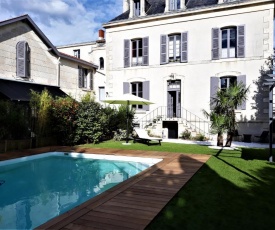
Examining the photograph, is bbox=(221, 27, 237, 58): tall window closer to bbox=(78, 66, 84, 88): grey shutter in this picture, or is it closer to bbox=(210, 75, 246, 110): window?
bbox=(210, 75, 246, 110): window

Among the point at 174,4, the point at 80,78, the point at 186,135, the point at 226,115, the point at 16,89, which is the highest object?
the point at 174,4

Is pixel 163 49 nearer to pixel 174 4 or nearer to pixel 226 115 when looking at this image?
pixel 174 4

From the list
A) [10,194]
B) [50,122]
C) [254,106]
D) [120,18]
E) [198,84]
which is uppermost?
[120,18]

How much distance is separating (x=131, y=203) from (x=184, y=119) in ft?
44.3

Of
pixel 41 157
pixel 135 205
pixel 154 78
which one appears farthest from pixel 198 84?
pixel 135 205

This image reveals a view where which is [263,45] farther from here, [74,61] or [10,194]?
[10,194]

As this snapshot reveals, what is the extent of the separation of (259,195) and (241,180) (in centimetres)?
112

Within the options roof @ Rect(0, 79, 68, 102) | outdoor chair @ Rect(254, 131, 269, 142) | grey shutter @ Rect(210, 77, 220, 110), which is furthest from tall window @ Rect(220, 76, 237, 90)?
roof @ Rect(0, 79, 68, 102)

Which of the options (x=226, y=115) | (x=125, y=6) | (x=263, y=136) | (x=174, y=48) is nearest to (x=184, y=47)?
(x=174, y=48)

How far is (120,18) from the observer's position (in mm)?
20344

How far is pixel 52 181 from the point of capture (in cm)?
754

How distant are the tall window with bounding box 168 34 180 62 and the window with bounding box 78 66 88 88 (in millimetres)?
8284

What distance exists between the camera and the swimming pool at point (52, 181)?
5086 mm

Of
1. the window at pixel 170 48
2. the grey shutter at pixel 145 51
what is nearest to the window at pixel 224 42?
the window at pixel 170 48
